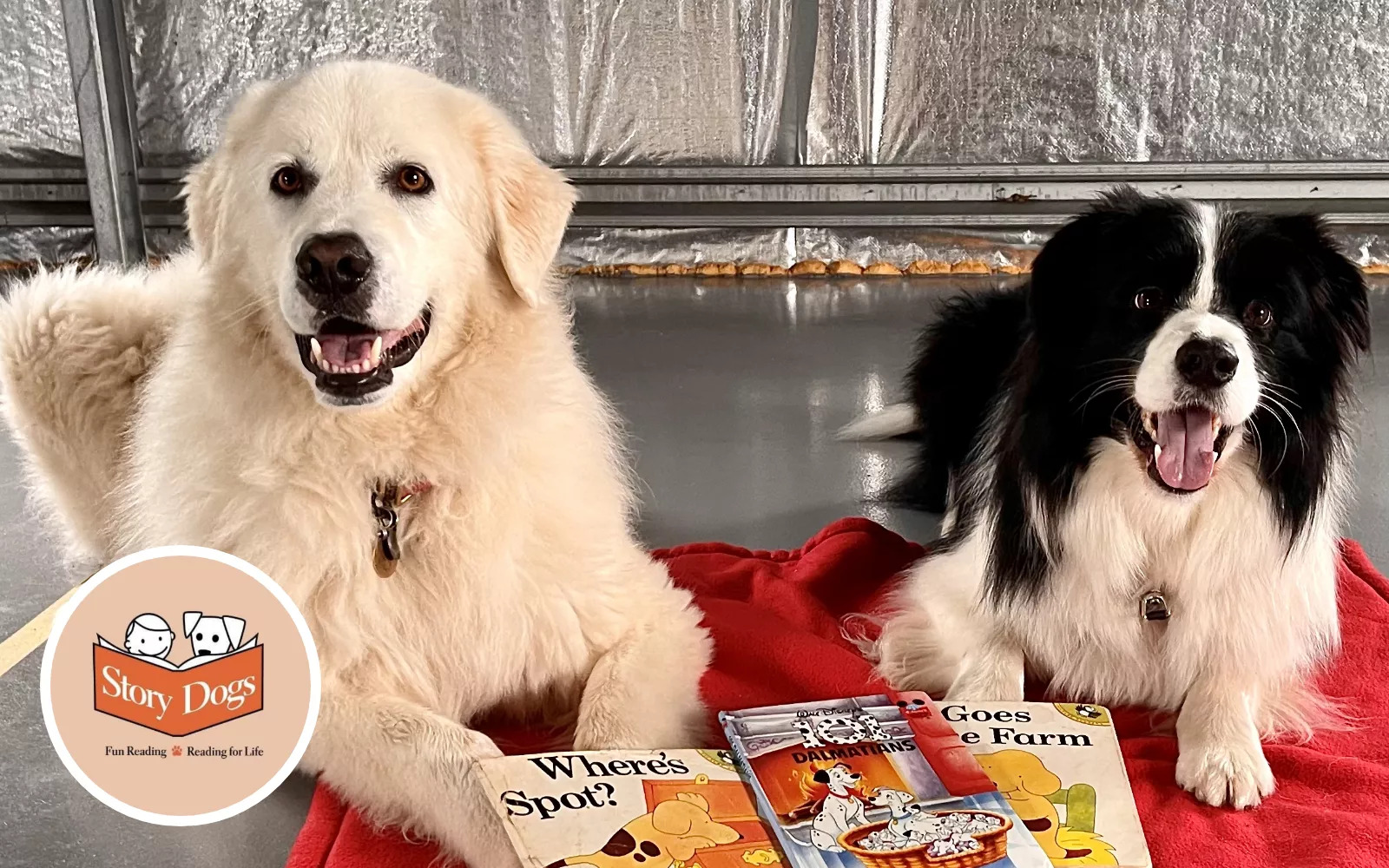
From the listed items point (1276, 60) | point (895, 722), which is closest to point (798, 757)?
point (895, 722)

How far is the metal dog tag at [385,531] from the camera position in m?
1.96

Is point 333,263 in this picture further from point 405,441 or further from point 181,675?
point 181,675

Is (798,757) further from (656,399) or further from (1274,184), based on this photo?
(1274,184)

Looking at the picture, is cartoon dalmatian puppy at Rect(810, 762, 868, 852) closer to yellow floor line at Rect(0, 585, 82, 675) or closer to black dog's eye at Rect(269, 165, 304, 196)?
black dog's eye at Rect(269, 165, 304, 196)

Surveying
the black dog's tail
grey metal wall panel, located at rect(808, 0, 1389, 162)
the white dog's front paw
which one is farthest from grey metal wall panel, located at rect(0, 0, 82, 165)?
the white dog's front paw

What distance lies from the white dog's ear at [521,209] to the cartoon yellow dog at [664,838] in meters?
0.89

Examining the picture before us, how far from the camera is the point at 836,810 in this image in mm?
1782

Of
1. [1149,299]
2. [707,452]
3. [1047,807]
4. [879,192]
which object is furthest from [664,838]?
[879,192]

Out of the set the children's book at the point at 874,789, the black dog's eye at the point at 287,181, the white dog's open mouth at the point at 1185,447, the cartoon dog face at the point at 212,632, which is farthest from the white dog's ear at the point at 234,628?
the white dog's open mouth at the point at 1185,447

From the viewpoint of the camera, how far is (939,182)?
6.68 m

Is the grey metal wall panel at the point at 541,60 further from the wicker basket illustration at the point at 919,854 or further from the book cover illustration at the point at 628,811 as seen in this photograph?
the wicker basket illustration at the point at 919,854

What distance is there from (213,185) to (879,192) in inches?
205

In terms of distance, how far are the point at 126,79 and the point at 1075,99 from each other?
5644 millimetres

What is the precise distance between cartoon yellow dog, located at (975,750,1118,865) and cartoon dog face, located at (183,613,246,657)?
49.5 inches
